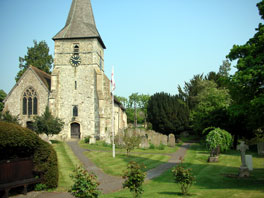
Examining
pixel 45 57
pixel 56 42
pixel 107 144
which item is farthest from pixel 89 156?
pixel 45 57

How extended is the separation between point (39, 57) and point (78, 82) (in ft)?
74.5

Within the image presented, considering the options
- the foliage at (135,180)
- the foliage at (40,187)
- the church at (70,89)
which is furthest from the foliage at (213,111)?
the foliage at (135,180)

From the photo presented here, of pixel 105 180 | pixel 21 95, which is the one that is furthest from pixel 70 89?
pixel 105 180

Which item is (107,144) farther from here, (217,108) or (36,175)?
(36,175)

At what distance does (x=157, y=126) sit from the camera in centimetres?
4156

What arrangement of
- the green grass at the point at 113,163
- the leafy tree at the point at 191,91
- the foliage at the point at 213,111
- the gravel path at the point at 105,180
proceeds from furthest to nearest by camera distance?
the leafy tree at the point at 191,91 → the foliage at the point at 213,111 → the green grass at the point at 113,163 → the gravel path at the point at 105,180

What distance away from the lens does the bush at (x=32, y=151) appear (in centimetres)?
1068

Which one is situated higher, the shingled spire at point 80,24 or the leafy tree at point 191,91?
the shingled spire at point 80,24

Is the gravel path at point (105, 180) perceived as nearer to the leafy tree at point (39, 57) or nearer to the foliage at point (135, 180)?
the foliage at point (135, 180)

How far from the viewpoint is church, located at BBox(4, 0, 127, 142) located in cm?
3419

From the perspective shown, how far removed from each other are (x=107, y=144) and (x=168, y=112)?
15.2m

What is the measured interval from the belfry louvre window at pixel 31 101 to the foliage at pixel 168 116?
18.1 metres

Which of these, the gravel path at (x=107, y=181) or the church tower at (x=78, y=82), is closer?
the gravel path at (x=107, y=181)

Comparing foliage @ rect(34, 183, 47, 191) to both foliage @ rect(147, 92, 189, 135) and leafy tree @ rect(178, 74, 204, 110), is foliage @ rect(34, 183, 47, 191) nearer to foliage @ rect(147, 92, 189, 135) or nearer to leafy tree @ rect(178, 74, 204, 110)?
foliage @ rect(147, 92, 189, 135)
